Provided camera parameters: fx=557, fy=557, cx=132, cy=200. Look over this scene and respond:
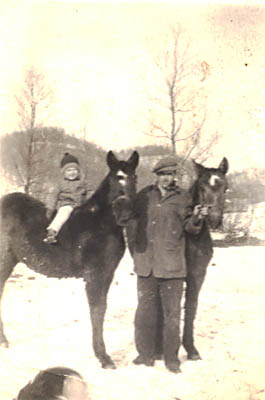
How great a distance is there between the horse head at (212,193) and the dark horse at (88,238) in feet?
1.41

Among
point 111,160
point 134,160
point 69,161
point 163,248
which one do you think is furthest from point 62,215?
point 163,248

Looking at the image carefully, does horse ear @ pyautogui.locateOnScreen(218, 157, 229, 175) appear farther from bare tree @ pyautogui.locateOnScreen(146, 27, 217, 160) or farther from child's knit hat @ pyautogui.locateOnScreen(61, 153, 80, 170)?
child's knit hat @ pyautogui.locateOnScreen(61, 153, 80, 170)

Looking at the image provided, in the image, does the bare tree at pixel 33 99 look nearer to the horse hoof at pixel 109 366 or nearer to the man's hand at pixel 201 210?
the man's hand at pixel 201 210

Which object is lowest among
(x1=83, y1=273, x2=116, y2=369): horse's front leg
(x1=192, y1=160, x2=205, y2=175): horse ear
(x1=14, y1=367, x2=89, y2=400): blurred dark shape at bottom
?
(x1=14, y1=367, x2=89, y2=400): blurred dark shape at bottom

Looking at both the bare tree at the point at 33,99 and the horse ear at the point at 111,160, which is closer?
the horse ear at the point at 111,160

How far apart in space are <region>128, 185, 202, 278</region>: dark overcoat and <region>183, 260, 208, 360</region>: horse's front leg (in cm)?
10

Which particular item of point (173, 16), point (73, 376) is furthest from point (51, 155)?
point (73, 376)

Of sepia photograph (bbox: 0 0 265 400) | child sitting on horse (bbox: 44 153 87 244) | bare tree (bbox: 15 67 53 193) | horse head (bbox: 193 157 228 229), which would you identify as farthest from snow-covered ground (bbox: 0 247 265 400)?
bare tree (bbox: 15 67 53 193)

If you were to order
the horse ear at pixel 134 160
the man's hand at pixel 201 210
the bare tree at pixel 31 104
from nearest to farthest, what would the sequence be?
1. the man's hand at pixel 201 210
2. the horse ear at pixel 134 160
3. the bare tree at pixel 31 104

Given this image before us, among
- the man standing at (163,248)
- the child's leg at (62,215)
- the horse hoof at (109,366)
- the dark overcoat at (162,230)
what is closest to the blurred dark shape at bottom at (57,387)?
the horse hoof at (109,366)

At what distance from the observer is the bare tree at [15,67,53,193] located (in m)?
4.05

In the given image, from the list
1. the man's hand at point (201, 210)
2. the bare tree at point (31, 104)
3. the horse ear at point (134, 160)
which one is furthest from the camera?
the bare tree at point (31, 104)

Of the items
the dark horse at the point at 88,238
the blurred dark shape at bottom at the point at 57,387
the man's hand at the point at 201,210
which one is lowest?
the blurred dark shape at bottom at the point at 57,387

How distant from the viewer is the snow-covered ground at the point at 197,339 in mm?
3730
